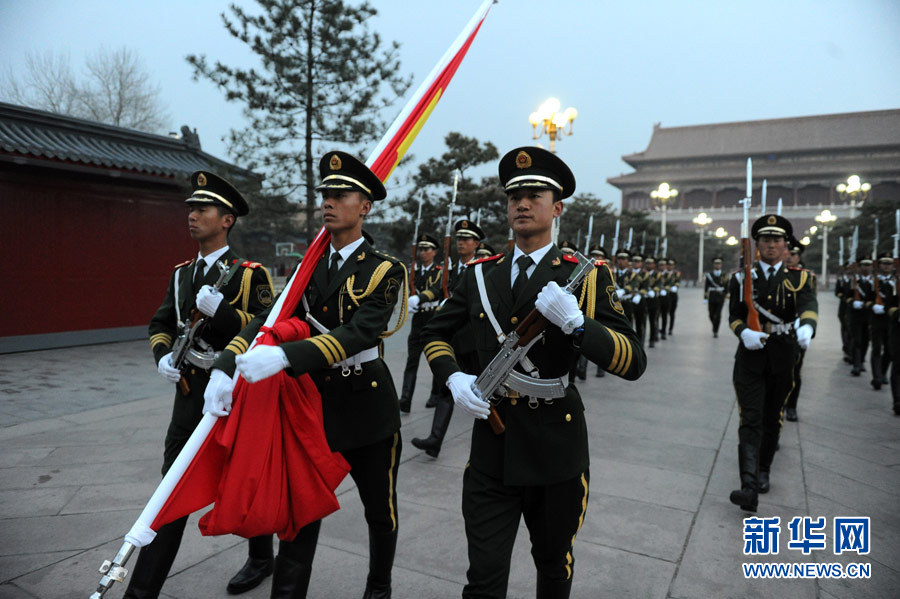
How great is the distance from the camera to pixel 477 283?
2.53 meters

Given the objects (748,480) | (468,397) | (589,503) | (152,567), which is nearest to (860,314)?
(748,480)

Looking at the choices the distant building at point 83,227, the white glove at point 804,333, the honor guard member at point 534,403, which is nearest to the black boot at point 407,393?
the white glove at point 804,333

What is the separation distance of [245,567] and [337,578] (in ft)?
1.54

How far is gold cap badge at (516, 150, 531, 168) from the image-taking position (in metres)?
2.45

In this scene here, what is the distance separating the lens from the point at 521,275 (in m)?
2.44

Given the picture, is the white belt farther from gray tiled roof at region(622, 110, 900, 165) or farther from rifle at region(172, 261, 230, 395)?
gray tiled roof at region(622, 110, 900, 165)

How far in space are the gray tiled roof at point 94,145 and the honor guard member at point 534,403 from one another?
10.1 metres

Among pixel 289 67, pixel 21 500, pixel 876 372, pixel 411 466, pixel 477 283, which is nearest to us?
pixel 477 283

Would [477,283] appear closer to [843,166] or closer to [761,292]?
[761,292]

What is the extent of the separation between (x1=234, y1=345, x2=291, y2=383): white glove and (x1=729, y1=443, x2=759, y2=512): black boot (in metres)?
3.37

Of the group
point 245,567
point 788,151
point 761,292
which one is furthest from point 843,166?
point 245,567

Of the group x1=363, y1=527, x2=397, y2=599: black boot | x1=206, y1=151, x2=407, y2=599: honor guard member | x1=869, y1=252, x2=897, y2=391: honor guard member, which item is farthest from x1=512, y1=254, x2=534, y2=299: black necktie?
x1=869, y1=252, x2=897, y2=391: honor guard member

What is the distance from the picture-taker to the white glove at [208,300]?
9.81ft

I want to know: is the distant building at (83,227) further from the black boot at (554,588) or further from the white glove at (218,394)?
the black boot at (554,588)
